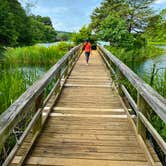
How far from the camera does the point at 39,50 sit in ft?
72.2

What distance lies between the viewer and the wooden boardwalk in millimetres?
3094

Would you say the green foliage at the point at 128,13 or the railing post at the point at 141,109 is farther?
the green foliage at the point at 128,13

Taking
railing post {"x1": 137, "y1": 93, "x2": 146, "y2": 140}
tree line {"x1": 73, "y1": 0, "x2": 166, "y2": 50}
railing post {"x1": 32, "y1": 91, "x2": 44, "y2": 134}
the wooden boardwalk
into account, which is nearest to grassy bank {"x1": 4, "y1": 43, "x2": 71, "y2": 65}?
tree line {"x1": 73, "y1": 0, "x2": 166, "y2": 50}

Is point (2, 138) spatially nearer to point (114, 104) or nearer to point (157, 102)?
point (157, 102)

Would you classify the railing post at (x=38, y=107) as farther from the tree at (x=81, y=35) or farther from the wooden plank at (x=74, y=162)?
the tree at (x=81, y=35)

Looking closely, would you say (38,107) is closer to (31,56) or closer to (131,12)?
(31,56)

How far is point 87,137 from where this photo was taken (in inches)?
148

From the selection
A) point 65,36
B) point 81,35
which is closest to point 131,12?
point 81,35

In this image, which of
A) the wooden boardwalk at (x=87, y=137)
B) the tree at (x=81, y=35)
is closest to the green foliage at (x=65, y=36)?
the tree at (x=81, y=35)

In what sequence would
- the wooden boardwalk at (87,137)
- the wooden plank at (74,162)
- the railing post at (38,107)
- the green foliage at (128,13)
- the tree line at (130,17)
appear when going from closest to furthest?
the wooden plank at (74,162) < the wooden boardwalk at (87,137) < the railing post at (38,107) < the tree line at (130,17) < the green foliage at (128,13)

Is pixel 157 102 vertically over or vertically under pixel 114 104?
over

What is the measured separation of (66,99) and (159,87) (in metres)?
1.81

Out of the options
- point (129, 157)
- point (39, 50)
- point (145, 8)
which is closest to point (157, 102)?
point (129, 157)

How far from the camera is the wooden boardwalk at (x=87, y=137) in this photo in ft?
10.2
